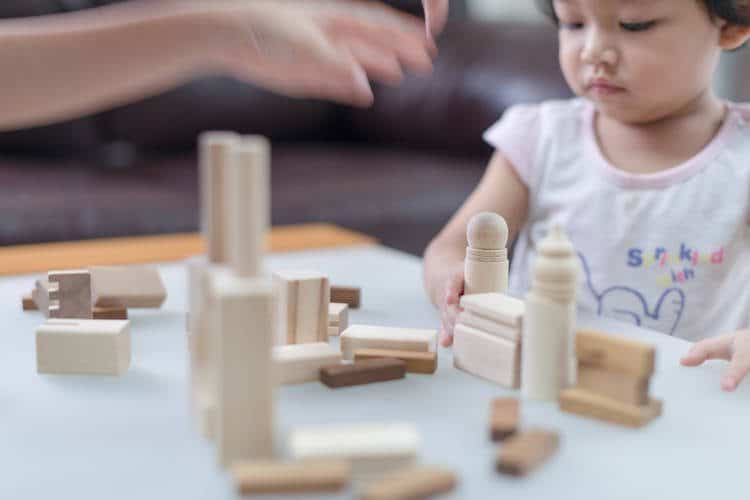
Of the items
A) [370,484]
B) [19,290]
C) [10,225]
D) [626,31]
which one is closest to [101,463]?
[370,484]

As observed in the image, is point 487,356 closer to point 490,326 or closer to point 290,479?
point 490,326

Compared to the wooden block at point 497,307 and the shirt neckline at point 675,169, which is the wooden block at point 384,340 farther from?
the shirt neckline at point 675,169

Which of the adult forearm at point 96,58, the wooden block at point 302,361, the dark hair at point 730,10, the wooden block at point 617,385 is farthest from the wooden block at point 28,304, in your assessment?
the dark hair at point 730,10

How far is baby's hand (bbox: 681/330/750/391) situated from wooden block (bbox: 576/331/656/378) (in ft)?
0.45

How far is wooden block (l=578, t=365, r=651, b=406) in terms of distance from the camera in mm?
588

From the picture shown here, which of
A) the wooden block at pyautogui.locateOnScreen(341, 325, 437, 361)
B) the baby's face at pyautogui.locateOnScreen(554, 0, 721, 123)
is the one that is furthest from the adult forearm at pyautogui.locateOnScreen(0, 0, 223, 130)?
the baby's face at pyautogui.locateOnScreen(554, 0, 721, 123)

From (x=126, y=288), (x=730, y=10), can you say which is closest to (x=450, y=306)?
(x=126, y=288)

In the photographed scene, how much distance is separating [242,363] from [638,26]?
2.55 ft

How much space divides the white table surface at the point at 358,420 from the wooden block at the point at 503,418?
11mm

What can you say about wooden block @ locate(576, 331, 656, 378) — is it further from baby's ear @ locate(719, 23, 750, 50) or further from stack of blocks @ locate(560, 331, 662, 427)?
baby's ear @ locate(719, 23, 750, 50)

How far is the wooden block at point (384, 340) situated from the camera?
27.7 inches

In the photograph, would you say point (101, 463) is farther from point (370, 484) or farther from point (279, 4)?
point (279, 4)

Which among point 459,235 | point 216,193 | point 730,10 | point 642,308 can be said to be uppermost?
point 730,10

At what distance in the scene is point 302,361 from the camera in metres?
0.66
